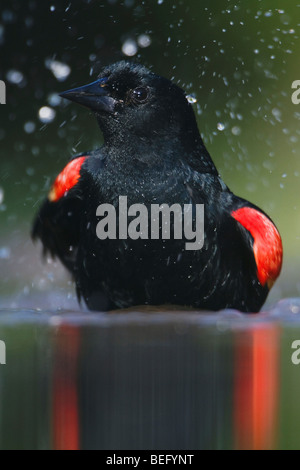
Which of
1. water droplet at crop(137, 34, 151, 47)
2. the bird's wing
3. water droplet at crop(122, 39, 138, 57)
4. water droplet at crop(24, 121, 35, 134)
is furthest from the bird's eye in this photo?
water droplet at crop(24, 121, 35, 134)

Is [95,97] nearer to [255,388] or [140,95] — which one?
[140,95]

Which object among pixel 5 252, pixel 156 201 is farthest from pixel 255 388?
pixel 5 252

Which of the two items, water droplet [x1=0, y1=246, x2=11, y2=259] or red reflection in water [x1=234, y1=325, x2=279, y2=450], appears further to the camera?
water droplet [x1=0, y1=246, x2=11, y2=259]

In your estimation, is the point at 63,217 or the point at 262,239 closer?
the point at 262,239

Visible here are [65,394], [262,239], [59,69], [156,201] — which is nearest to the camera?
[65,394]

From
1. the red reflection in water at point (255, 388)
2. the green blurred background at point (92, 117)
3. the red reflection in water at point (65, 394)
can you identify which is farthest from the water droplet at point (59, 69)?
the red reflection in water at point (255, 388)

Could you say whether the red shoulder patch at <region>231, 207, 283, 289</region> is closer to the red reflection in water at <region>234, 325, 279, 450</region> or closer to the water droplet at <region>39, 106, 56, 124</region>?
the red reflection in water at <region>234, 325, 279, 450</region>
